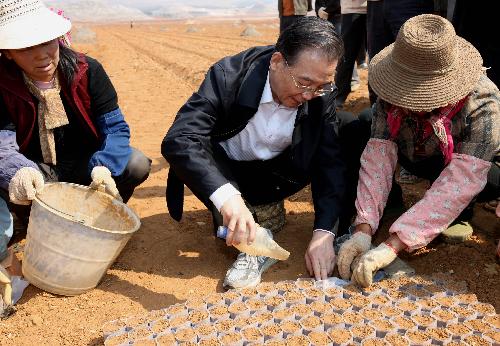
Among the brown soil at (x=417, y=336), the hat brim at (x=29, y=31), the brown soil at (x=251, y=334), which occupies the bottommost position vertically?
the brown soil at (x=417, y=336)

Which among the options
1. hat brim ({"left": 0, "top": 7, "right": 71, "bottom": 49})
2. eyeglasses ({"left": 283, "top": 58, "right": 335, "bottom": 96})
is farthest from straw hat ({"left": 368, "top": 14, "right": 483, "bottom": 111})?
hat brim ({"left": 0, "top": 7, "right": 71, "bottom": 49})

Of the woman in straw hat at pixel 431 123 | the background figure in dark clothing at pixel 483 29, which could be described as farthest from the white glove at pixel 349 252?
the background figure in dark clothing at pixel 483 29

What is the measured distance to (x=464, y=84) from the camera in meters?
2.04

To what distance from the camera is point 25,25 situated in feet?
7.39

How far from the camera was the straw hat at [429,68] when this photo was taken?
1984 millimetres

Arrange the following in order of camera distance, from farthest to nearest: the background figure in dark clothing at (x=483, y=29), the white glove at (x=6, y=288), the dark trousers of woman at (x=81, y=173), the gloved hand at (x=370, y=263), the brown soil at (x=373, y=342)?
1. the background figure in dark clothing at (x=483, y=29)
2. the dark trousers of woman at (x=81, y=173)
3. the white glove at (x=6, y=288)
4. the gloved hand at (x=370, y=263)
5. the brown soil at (x=373, y=342)

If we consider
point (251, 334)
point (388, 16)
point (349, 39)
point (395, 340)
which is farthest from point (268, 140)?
point (349, 39)

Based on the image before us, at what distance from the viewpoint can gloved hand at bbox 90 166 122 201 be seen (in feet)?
7.80

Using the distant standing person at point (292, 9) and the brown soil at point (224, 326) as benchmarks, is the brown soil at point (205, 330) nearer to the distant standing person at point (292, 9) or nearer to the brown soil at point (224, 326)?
the brown soil at point (224, 326)

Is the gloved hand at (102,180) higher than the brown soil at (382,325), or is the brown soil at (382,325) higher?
the gloved hand at (102,180)

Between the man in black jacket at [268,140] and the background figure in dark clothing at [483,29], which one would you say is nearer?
the man in black jacket at [268,140]

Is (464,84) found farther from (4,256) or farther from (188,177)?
A: (4,256)

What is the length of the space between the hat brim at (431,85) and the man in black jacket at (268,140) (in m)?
0.25

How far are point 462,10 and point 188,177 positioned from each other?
1989 mm
